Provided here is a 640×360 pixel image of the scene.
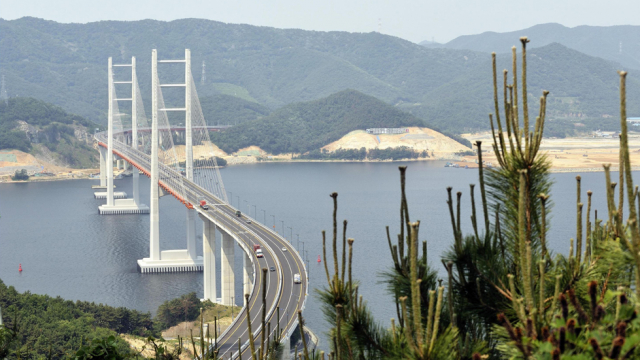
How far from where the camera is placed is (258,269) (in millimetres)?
31562

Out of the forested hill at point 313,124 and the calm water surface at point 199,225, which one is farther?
the forested hill at point 313,124

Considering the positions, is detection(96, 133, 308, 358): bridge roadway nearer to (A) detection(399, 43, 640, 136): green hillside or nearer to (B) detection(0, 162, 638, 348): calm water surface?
(B) detection(0, 162, 638, 348): calm water surface

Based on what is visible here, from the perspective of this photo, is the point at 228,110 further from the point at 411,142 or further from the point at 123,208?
the point at 123,208

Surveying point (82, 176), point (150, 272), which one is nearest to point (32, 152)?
point (82, 176)

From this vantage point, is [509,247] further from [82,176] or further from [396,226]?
[82,176]

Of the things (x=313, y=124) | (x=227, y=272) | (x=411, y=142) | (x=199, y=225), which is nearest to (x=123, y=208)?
(x=199, y=225)

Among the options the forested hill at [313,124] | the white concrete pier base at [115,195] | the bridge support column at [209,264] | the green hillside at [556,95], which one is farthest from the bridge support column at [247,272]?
the green hillside at [556,95]

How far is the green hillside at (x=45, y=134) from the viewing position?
103m

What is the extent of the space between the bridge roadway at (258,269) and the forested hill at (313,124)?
7588cm

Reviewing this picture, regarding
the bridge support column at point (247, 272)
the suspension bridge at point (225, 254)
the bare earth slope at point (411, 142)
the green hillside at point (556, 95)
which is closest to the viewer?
the suspension bridge at point (225, 254)

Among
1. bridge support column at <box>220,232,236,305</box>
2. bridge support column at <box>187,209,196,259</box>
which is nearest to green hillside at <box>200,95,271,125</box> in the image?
bridge support column at <box>187,209,196,259</box>

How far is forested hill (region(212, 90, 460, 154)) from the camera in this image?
419 feet

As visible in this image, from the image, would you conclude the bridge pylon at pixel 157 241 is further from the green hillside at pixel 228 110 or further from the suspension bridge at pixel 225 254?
the green hillside at pixel 228 110

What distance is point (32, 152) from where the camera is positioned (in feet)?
335
